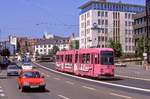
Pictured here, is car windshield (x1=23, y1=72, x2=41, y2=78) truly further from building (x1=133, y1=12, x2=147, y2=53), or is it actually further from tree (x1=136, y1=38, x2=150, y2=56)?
building (x1=133, y1=12, x2=147, y2=53)

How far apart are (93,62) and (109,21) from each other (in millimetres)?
125151

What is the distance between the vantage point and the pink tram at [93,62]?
39.7m

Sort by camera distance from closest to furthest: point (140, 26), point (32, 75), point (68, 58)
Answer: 1. point (32, 75)
2. point (68, 58)
3. point (140, 26)

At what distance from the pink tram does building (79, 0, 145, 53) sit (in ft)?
356

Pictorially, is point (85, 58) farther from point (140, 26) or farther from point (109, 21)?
point (109, 21)

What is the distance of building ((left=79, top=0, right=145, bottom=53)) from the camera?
160 metres

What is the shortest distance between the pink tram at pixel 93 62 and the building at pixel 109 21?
108 meters

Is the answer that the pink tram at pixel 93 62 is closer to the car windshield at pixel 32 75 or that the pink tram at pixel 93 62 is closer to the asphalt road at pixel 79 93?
the asphalt road at pixel 79 93

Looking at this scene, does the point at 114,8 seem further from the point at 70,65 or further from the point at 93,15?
the point at 70,65

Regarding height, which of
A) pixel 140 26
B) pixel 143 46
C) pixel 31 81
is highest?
pixel 140 26

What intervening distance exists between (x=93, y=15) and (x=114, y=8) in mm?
Answer: 10641

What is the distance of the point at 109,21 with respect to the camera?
16512 centimetres

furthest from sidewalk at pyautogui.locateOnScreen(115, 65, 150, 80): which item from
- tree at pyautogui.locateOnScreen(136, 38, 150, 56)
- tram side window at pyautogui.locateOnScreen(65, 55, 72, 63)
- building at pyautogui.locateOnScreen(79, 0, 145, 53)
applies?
building at pyautogui.locateOnScreen(79, 0, 145, 53)

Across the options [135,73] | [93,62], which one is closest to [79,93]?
[93,62]
